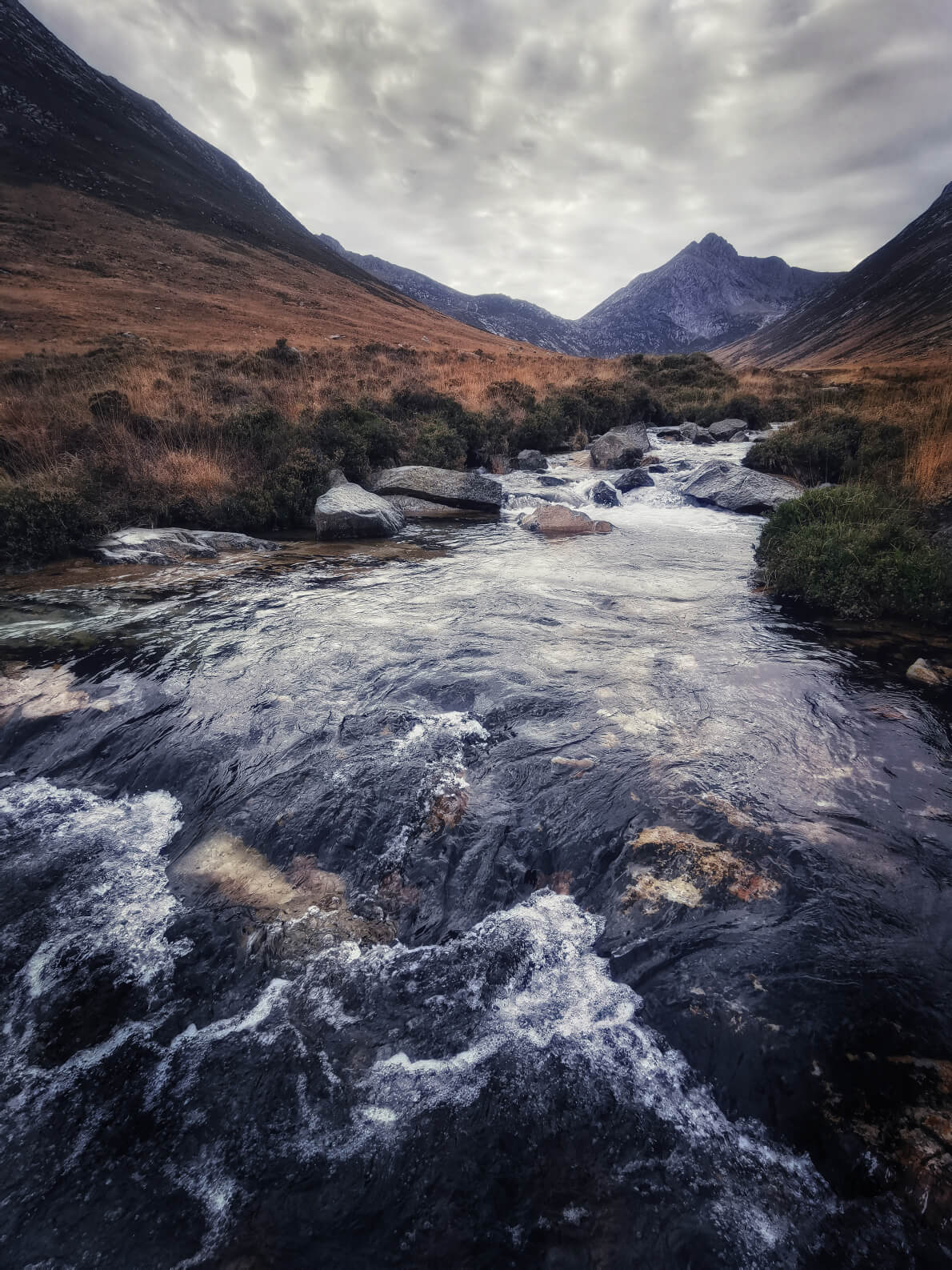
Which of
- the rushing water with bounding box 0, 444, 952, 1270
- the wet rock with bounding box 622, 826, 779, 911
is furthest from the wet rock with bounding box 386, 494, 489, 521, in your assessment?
the wet rock with bounding box 622, 826, 779, 911

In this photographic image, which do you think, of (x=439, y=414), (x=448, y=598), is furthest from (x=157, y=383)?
(x=448, y=598)

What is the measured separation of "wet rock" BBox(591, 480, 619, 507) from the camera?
14023 mm

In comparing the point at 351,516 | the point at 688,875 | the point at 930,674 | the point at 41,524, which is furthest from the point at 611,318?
the point at 688,875

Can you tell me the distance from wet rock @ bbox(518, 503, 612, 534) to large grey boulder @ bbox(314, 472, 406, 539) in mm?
3048

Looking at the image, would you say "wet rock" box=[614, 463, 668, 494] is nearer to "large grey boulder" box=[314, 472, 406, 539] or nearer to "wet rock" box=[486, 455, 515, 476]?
"wet rock" box=[486, 455, 515, 476]

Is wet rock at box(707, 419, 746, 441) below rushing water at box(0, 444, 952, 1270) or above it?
above

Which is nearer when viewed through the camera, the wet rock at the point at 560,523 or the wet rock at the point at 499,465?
the wet rock at the point at 560,523

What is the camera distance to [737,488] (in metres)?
13.1

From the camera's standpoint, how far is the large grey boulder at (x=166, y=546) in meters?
8.94

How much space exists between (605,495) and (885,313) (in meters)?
94.7

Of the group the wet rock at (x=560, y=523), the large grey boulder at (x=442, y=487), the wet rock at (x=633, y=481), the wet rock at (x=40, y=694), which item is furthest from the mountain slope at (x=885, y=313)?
the wet rock at (x=40, y=694)

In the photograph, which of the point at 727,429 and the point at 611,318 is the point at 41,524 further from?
the point at 611,318

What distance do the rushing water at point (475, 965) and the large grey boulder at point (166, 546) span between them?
3.71m

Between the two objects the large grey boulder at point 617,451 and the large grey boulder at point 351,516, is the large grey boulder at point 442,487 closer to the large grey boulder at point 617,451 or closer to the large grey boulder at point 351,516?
the large grey boulder at point 351,516
